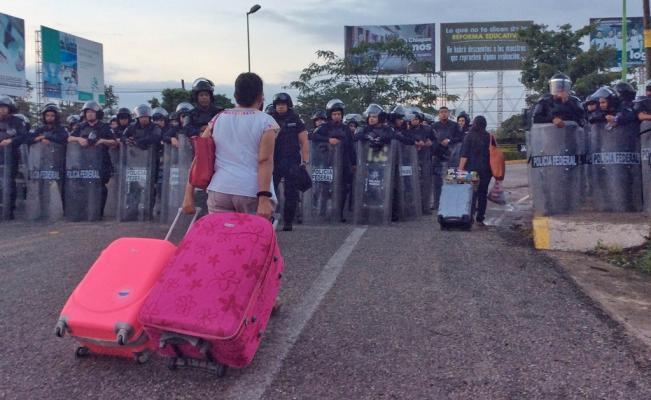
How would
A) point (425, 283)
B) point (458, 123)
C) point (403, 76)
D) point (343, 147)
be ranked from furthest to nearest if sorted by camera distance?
point (403, 76)
point (458, 123)
point (343, 147)
point (425, 283)

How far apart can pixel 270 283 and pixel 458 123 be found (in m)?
11.8

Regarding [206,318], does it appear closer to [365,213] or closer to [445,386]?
[445,386]

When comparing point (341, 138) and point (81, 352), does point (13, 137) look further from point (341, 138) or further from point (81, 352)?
point (81, 352)

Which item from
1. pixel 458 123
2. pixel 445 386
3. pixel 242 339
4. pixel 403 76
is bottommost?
pixel 445 386

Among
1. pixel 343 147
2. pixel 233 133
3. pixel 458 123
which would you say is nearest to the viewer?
pixel 233 133

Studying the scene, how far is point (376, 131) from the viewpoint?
12.2 meters

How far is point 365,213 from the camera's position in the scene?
39.6 ft

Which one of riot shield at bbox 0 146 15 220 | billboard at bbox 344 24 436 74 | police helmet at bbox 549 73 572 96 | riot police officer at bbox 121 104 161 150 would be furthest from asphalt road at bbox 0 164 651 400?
billboard at bbox 344 24 436 74

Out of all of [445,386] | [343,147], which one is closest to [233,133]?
[445,386]

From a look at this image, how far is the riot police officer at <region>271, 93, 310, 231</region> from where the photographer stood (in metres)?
10.1

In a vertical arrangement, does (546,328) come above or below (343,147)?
below

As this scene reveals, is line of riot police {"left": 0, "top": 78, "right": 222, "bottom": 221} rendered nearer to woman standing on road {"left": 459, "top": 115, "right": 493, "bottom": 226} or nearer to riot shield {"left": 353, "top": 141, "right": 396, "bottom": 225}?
riot shield {"left": 353, "top": 141, "right": 396, "bottom": 225}

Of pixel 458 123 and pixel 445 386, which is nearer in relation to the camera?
pixel 445 386

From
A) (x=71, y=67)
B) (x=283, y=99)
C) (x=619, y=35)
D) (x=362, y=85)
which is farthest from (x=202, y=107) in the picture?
(x=619, y=35)
